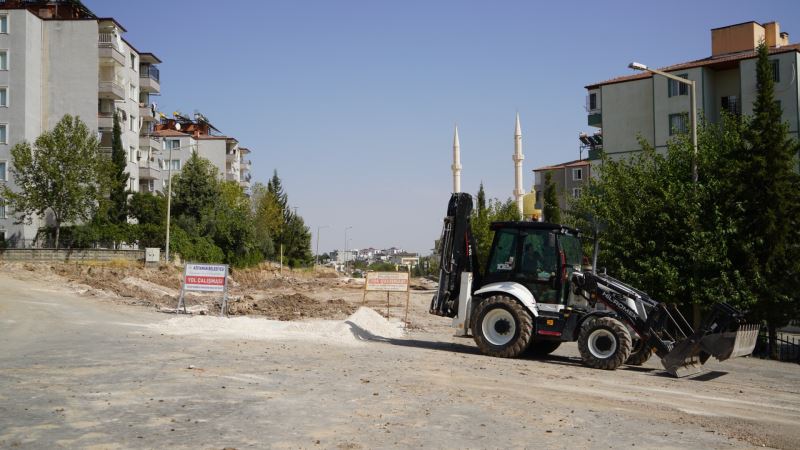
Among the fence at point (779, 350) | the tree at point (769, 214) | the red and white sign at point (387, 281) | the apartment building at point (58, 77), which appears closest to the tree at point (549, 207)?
the tree at point (769, 214)

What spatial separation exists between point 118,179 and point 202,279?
38.7 m

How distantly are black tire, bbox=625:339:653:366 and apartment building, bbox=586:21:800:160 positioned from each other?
119 ft

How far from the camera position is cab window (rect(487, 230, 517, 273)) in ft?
56.7

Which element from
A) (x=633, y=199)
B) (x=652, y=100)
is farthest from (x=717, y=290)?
(x=652, y=100)

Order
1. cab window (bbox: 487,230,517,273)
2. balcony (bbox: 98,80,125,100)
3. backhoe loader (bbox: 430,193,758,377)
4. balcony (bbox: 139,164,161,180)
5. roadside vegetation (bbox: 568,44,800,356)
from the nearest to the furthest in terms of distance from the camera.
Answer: backhoe loader (bbox: 430,193,758,377)
cab window (bbox: 487,230,517,273)
roadside vegetation (bbox: 568,44,800,356)
balcony (bbox: 98,80,125,100)
balcony (bbox: 139,164,161,180)

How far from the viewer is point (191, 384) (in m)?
11.8

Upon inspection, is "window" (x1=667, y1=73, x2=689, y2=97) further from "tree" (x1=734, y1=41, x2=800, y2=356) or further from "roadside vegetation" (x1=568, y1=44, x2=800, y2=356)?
"tree" (x1=734, y1=41, x2=800, y2=356)

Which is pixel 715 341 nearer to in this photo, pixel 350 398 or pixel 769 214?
pixel 350 398

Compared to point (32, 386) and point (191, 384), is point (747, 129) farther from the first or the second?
point (32, 386)

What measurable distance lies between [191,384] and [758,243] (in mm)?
18939

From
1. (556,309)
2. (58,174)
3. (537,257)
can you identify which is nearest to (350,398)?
(556,309)

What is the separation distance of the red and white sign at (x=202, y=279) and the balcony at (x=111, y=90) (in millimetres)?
43625

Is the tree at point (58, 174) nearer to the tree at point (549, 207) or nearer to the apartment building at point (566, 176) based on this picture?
the tree at point (549, 207)

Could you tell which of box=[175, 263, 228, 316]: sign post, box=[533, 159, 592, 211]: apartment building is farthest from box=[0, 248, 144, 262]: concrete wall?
box=[533, 159, 592, 211]: apartment building
